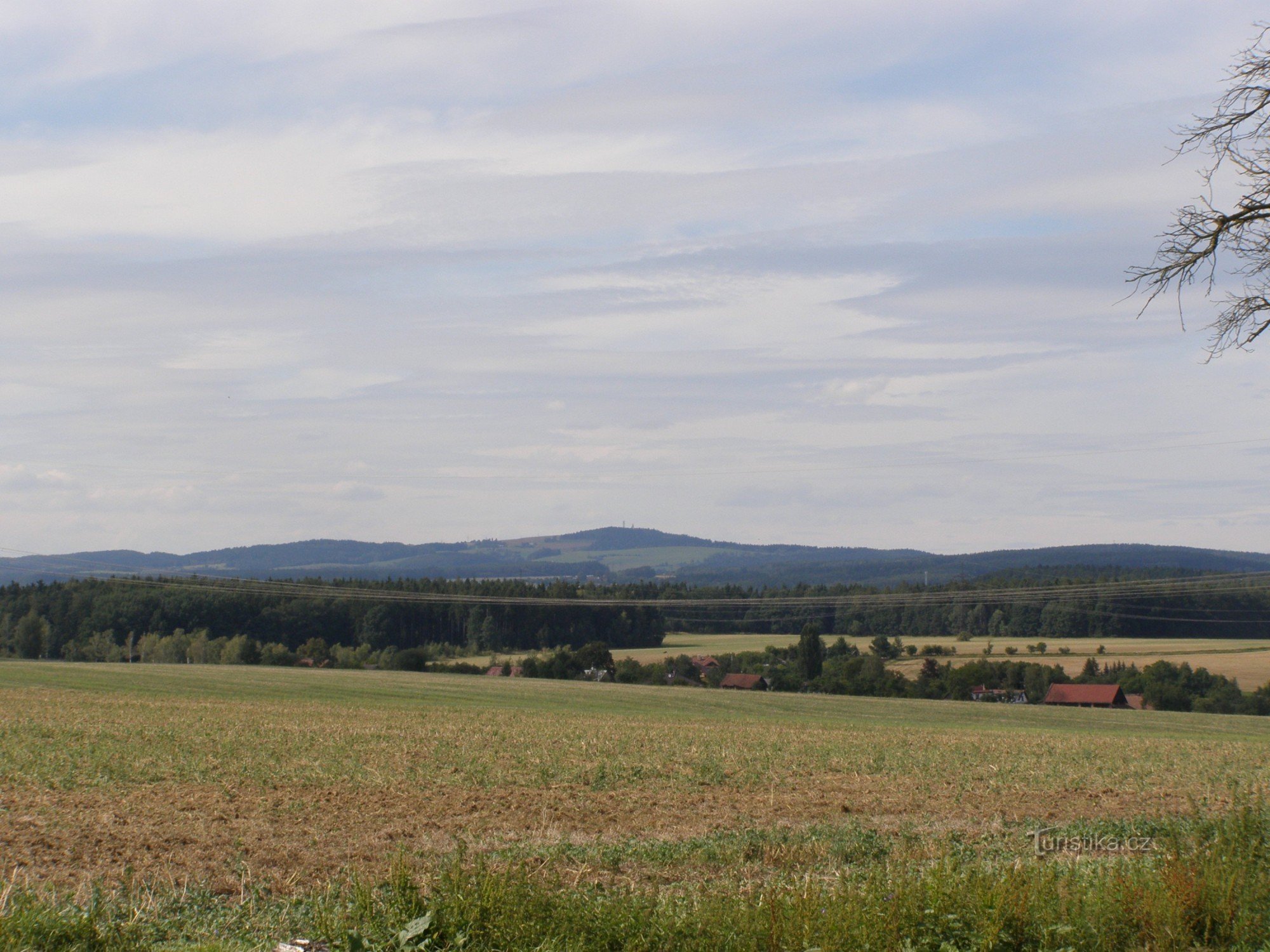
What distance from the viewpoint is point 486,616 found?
13150 cm

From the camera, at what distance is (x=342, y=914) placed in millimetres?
8664

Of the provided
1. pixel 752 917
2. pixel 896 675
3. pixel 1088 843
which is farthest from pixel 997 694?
pixel 752 917

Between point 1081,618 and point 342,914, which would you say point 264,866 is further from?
point 1081,618

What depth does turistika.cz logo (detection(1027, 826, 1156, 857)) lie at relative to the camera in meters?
12.7

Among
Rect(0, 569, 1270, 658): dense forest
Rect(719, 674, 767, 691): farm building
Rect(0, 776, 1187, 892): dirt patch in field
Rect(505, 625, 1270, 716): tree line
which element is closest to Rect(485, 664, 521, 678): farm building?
Rect(505, 625, 1270, 716): tree line

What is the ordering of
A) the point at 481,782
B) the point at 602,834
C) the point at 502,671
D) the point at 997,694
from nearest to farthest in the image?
the point at 602,834 < the point at 481,782 < the point at 997,694 < the point at 502,671

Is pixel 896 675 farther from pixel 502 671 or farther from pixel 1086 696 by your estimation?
pixel 502 671

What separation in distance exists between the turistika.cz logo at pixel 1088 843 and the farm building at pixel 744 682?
79037 mm

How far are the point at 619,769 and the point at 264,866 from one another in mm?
10322

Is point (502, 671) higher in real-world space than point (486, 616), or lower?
lower

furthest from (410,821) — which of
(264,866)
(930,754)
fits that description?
(930,754)

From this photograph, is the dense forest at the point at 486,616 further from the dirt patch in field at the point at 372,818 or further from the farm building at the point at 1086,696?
the dirt patch in field at the point at 372,818

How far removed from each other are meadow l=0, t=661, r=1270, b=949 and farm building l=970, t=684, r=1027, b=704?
5073 centimetres

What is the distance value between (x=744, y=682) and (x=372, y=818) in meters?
80.3
